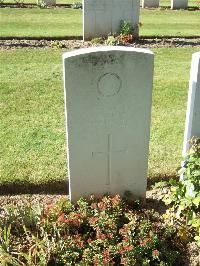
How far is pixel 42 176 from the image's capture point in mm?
6008

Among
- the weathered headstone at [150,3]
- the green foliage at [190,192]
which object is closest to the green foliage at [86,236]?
the green foliage at [190,192]

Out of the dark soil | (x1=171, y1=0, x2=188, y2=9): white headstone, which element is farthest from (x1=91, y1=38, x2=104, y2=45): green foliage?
(x1=171, y1=0, x2=188, y2=9): white headstone

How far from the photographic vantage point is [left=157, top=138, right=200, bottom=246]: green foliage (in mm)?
4587

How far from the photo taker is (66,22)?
1677 cm

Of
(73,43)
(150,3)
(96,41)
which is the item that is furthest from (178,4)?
(73,43)

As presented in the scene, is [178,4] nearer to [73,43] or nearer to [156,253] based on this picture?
[73,43]

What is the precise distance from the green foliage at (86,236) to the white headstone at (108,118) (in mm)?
341

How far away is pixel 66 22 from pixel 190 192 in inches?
526

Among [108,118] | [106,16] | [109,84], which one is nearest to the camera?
[109,84]

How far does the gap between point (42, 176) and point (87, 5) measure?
28.3ft

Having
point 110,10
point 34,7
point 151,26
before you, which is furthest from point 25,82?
point 34,7

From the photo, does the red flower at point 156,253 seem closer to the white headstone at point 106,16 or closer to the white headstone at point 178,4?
the white headstone at point 106,16

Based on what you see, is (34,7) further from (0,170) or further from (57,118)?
(0,170)

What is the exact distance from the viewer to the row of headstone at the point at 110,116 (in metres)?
4.46
